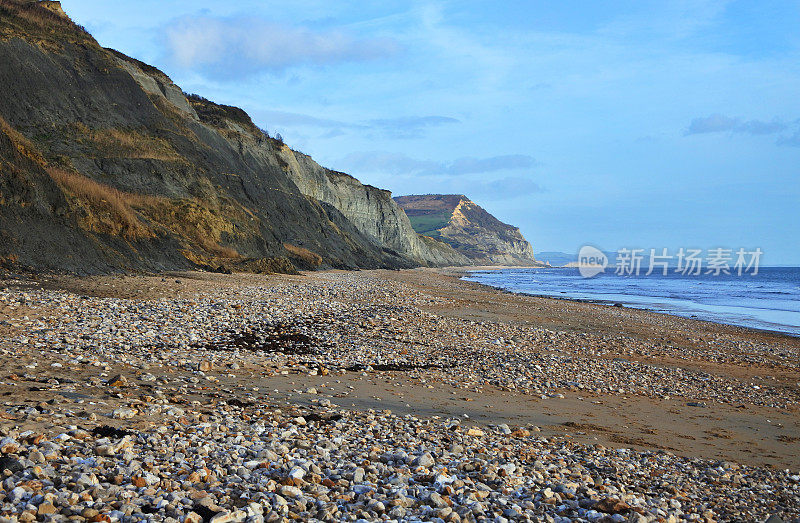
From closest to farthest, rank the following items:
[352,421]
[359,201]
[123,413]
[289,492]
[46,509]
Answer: [46,509], [289,492], [123,413], [352,421], [359,201]

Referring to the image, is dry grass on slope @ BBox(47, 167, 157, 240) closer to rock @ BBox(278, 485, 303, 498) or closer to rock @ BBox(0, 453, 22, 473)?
rock @ BBox(0, 453, 22, 473)

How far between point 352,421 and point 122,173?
107ft

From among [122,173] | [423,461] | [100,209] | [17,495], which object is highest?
[122,173]

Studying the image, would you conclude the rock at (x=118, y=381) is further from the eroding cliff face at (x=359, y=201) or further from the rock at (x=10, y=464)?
the eroding cliff face at (x=359, y=201)

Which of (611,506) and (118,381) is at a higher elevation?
(611,506)

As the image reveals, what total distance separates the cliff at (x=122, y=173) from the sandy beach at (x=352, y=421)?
17.6 ft

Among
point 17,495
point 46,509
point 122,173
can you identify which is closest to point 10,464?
point 17,495

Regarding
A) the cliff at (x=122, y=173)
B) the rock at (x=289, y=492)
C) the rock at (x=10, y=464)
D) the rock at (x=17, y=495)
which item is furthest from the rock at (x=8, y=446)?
the cliff at (x=122, y=173)

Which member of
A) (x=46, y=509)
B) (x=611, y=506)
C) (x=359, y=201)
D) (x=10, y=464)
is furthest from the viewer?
(x=359, y=201)

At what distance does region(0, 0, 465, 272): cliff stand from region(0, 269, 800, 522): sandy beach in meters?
5.37

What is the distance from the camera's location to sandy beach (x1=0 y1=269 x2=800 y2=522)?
461cm

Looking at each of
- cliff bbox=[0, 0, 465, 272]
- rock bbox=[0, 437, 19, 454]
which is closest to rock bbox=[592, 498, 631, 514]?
rock bbox=[0, 437, 19, 454]

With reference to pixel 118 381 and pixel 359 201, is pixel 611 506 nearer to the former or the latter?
pixel 118 381

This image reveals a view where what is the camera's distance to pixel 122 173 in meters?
33.9
